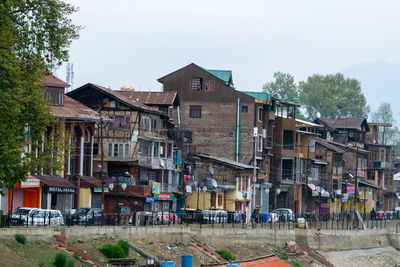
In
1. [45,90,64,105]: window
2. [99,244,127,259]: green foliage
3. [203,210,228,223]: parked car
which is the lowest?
[99,244,127,259]: green foliage

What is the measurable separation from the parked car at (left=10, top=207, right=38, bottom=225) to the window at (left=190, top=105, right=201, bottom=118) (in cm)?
4647

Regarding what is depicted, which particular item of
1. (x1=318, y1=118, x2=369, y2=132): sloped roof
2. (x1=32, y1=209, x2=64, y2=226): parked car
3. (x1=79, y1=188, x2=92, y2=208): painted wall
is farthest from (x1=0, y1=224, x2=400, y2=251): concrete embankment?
(x1=318, y1=118, x2=369, y2=132): sloped roof

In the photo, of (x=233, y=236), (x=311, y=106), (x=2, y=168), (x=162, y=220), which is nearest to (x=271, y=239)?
(x=233, y=236)

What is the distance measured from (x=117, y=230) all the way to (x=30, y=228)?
8.82m

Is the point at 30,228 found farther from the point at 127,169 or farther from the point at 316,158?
the point at 316,158

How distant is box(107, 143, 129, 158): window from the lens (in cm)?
8869

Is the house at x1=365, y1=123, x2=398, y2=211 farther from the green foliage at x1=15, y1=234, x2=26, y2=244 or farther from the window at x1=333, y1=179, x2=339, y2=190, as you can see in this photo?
the green foliage at x1=15, y1=234, x2=26, y2=244

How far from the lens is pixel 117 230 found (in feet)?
205

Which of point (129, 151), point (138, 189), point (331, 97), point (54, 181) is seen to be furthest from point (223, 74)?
point (331, 97)

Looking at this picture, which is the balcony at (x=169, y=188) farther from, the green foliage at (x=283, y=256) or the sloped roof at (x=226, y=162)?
the green foliage at (x=283, y=256)

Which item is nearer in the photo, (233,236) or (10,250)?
(10,250)

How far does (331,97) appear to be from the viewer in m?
191

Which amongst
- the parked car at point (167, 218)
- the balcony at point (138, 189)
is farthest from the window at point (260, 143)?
the parked car at point (167, 218)

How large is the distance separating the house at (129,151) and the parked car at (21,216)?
803 inches
